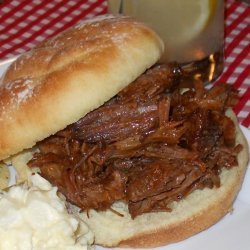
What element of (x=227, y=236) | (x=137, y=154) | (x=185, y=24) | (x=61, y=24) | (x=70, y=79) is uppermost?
(x=70, y=79)

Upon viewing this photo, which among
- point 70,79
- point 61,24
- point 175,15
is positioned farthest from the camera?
point 61,24

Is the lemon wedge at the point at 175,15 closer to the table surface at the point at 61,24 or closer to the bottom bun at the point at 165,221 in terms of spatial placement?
the table surface at the point at 61,24

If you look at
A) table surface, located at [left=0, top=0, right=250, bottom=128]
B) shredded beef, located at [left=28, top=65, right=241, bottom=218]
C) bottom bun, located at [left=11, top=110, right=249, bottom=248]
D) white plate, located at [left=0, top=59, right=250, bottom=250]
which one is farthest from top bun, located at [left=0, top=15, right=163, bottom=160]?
table surface, located at [left=0, top=0, right=250, bottom=128]

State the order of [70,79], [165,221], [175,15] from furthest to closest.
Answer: [175,15] → [165,221] → [70,79]

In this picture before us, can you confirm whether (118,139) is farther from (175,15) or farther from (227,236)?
(175,15)

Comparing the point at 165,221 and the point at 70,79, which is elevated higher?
the point at 70,79

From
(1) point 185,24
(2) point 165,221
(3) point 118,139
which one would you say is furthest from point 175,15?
(2) point 165,221

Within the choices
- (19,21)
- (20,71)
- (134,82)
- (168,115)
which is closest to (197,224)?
(168,115)
